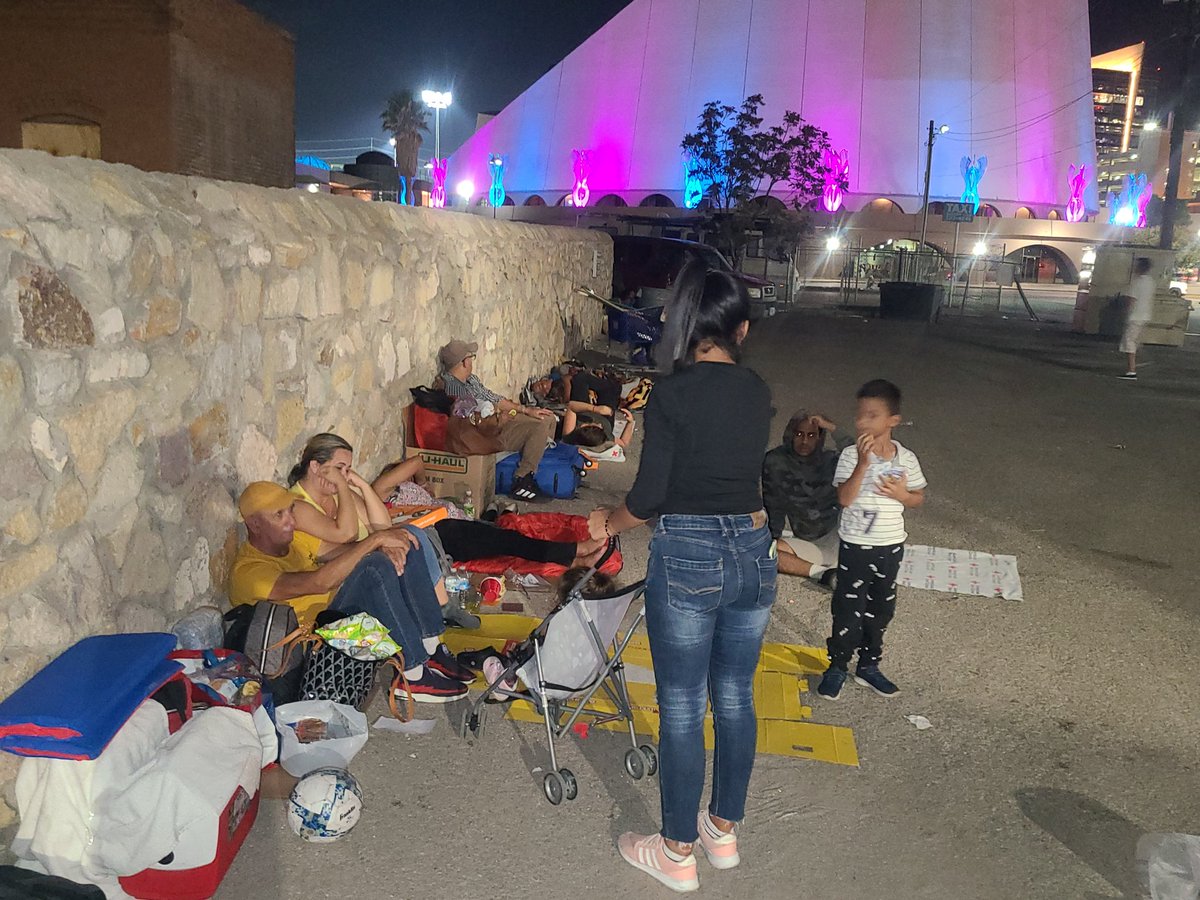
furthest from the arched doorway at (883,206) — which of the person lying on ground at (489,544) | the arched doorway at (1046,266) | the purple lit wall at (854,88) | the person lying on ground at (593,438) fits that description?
the person lying on ground at (489,544)

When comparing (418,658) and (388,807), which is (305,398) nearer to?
(418,658)

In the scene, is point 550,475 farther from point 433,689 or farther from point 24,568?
point 24,568

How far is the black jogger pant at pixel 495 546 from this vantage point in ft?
18.1

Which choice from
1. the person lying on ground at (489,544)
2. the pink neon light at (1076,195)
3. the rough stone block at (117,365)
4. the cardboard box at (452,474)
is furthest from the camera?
the pink neon light at (1076,195)

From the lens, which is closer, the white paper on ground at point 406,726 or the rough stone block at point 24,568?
the rough stone block at point 24,568

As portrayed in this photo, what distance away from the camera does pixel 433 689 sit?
13.0 feet

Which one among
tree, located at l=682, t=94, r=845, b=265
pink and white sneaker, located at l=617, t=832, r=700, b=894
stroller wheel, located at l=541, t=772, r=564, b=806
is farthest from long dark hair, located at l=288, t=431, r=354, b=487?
tree, located at l=682, t=94, r=845, b=265

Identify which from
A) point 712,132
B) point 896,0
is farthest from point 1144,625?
point 896,0

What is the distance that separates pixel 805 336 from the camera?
19812 mm

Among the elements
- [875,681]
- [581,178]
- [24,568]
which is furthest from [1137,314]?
[581,178]

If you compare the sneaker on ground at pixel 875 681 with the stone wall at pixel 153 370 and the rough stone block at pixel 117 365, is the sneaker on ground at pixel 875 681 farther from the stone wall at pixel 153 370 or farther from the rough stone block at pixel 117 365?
the rough stone block at pixel 117 365

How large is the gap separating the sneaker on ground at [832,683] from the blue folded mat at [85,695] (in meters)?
2.77

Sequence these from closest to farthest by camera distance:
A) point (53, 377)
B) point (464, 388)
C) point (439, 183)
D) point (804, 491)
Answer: point (53, 377)
point (804, 491)
point (464, 388)
point (439, 183)

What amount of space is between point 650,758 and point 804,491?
2953 mm
